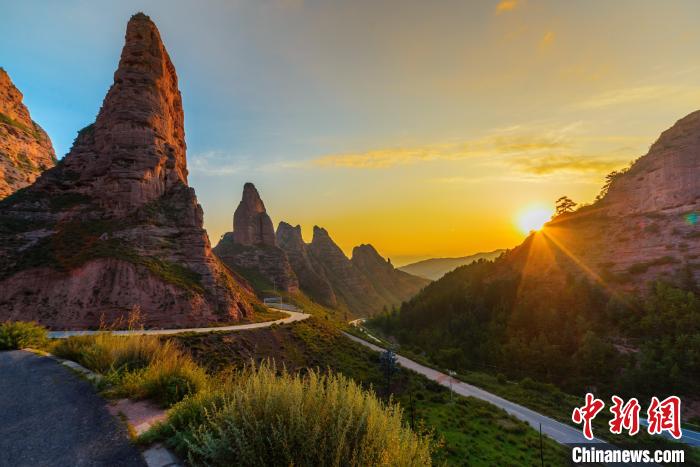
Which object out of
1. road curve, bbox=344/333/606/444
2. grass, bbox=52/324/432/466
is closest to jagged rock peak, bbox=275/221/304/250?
road curve, bbox=344/333/606/444

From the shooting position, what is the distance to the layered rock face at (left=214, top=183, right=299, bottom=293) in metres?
109

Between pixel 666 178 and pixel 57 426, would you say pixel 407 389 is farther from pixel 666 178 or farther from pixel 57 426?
pixel 666 178

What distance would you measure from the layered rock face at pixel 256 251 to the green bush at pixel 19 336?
87949mm

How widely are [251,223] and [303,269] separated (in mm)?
37904

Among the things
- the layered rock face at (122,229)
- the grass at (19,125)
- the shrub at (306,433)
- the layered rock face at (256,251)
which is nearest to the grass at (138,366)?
the shrub at (306,433)

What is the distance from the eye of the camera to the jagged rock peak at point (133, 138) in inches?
1881

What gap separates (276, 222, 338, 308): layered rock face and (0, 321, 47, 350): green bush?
395 ft

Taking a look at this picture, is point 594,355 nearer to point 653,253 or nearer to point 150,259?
point 653,253

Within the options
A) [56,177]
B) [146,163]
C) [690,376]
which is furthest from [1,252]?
[690,376]

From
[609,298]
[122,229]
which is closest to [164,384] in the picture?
[122,229]

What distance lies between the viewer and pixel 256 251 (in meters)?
115

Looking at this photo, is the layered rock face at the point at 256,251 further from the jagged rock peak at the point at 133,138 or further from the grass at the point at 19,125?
the grass at the point at 19,125

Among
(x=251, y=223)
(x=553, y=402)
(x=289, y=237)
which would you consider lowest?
(x=553, y=402)

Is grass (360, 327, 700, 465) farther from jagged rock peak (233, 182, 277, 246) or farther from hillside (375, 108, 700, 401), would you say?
jagged rock peak (233, 182, 277, 246)
